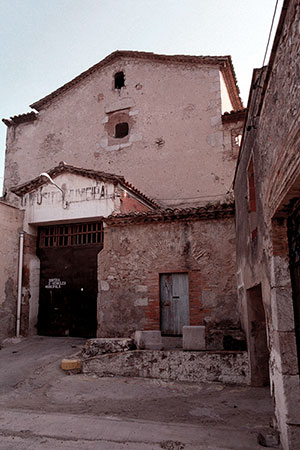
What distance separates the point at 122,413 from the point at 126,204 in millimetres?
6690

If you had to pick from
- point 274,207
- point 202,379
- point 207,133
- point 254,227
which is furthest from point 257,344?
point 207,133

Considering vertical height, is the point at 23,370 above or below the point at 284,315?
below

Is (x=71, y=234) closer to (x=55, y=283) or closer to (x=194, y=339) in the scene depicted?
(x=55, y=283)

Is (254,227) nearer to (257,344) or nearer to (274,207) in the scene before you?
(274,207)

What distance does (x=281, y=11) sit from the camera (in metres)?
3.13

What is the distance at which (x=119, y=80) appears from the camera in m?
16.2

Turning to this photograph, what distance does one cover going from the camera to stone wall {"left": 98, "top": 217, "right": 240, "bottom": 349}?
896 cm

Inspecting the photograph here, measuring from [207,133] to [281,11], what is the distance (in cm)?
1104

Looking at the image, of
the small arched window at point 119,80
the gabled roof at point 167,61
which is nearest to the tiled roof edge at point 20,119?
the gabled roof at point 167,61

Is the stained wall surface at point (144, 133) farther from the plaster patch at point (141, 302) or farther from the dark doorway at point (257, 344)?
the dark doorway at point (257, 344)

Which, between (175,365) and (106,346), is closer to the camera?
(175,365)

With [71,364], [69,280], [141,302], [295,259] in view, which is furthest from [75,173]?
[295,259]

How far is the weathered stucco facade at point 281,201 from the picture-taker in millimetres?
3051

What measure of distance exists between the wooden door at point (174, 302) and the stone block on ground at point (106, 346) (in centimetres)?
173
